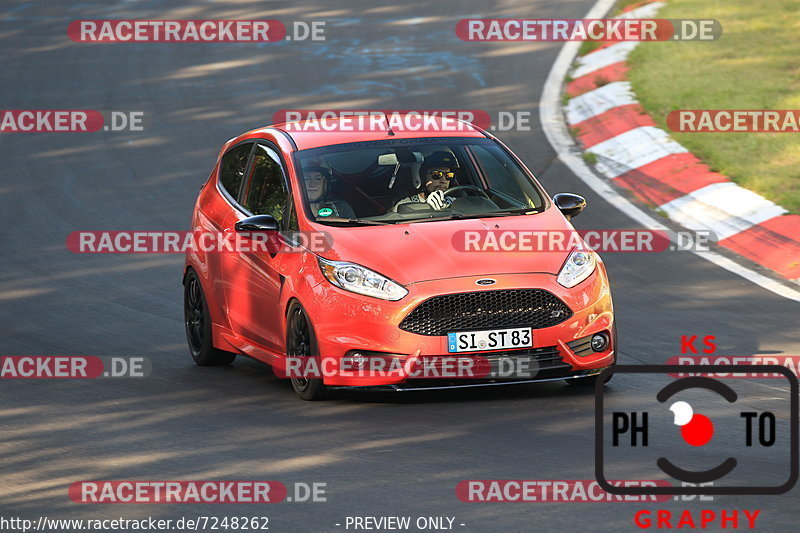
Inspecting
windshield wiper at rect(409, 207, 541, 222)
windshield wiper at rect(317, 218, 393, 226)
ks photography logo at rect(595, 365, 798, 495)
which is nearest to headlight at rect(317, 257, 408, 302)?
windshield wiper at rect(317, 218, 393, 226)

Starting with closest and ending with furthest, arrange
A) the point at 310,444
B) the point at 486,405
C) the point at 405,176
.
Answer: the point at 310,444 < the point at 486,405 < the point at 405,176

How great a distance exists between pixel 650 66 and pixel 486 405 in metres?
10.5

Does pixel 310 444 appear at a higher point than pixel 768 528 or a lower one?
lower

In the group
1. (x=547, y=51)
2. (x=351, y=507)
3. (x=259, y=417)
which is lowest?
(x=547, y=51)

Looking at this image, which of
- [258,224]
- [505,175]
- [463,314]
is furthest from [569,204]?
[258,224]

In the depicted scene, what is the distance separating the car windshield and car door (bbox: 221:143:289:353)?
12.7 inches

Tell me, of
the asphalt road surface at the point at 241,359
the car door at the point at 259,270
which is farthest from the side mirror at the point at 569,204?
the car door at the point at 259,270

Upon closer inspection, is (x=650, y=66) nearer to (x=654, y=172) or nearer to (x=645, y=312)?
(x=654, y=172)

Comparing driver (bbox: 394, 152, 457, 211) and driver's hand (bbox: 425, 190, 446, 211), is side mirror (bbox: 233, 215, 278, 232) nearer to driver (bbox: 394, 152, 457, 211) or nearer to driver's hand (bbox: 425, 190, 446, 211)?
driver (bbox: 394, 152, 457, 211)

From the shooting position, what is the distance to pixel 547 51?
19844mm

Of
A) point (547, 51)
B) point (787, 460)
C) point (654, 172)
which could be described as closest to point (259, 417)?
point (787, 460)

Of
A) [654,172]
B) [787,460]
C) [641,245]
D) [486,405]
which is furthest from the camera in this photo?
[654,172]

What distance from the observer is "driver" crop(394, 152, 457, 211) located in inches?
369

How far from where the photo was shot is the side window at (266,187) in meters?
9.63
